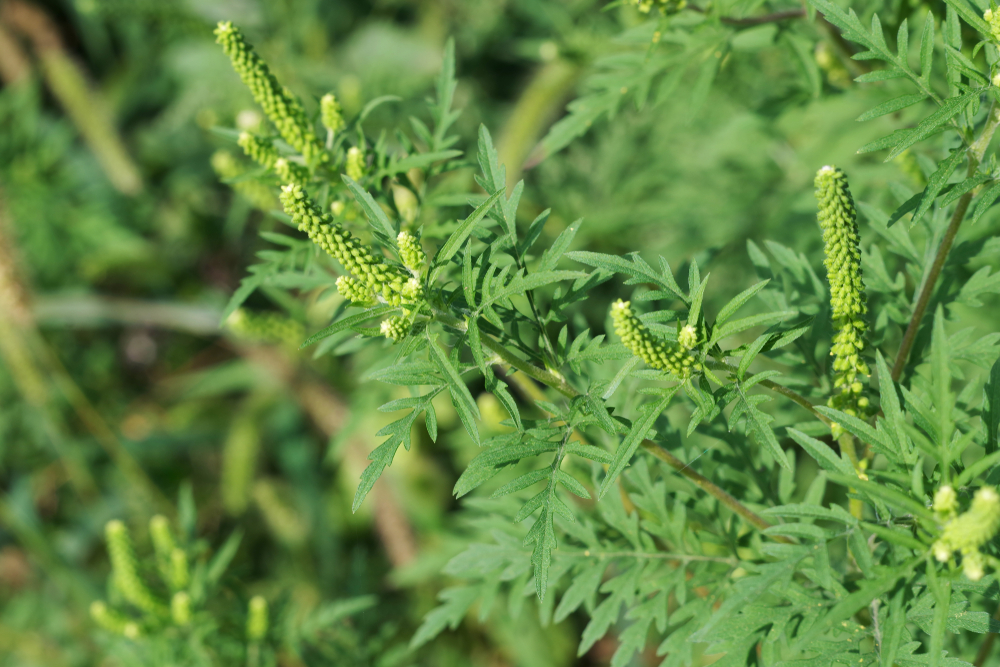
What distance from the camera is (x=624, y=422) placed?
152 centimetres

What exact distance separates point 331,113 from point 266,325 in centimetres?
154

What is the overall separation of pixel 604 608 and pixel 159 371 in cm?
377

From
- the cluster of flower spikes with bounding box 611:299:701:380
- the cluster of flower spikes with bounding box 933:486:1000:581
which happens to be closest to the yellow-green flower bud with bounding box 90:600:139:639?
the cluster of flower spikes with bounding box 611:299:701:380

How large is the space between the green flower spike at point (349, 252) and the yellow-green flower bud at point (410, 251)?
3cm

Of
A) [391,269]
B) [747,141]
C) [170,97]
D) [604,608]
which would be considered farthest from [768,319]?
[170,97]

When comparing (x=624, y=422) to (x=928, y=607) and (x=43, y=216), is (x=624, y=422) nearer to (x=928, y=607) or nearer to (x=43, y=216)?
(x=928, y=607)

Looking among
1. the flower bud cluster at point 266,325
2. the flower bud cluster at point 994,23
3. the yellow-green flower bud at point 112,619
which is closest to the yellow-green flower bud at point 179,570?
the yellow-green flower bud at point 112,619

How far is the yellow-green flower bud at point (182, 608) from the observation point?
2.25 m

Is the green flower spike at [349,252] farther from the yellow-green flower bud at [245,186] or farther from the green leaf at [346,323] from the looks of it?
the yellow-green flower bud at [245,186]

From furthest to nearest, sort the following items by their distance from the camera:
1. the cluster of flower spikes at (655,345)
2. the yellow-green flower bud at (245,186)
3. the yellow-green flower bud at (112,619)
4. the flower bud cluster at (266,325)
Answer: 1. the flower bud cluster at (266,325)
2. the yellow-green flower bud at (245,186)
3. the yellow-green flower bud at (112,619)
4. the cluster of flower spikes at (655,345)

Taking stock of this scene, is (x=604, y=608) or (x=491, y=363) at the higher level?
(x=491, y=363)

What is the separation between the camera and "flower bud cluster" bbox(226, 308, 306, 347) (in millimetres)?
3004

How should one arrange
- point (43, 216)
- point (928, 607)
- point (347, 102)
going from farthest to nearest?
A: point (43, 216) → point (347, 102) → point (928, 607)

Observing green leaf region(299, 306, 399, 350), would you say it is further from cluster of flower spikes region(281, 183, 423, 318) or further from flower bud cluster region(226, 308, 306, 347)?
flower bud cluster region(226, 308, 306, 347)
